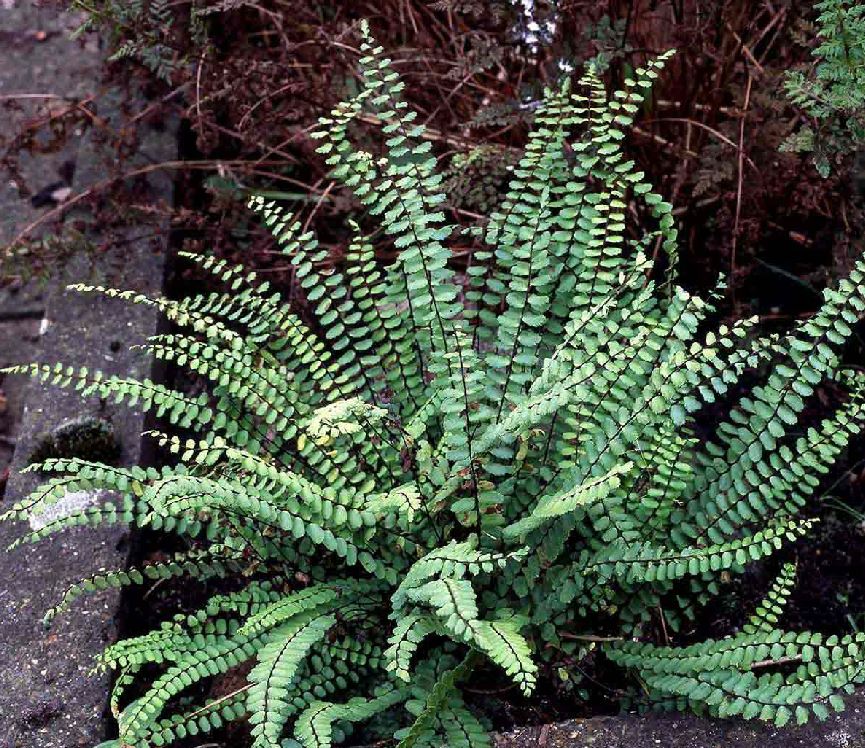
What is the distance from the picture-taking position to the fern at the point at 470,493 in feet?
7.74

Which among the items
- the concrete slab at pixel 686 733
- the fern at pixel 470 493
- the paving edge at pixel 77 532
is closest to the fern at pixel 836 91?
the fern at pixel 470 493

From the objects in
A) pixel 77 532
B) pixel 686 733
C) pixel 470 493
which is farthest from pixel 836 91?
pixel 77 532

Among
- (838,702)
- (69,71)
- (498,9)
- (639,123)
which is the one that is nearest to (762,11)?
(639,123)

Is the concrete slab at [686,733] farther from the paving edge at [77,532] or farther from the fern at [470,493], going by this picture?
the paving edge at [77,532]

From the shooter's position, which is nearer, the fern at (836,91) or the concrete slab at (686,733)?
the concrete slab at (686,733)

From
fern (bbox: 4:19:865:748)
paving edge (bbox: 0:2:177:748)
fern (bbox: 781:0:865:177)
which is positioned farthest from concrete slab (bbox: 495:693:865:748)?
fern (bbox: 781:0:865:177)

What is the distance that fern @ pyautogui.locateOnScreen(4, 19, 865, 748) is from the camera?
2359 mm

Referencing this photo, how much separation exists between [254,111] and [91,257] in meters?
0.70

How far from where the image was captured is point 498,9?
3.12m

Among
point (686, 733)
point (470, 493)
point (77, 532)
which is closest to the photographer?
point (686, 733)

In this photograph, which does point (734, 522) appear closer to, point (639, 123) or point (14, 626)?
point (639, 123)

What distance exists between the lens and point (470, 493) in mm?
2637

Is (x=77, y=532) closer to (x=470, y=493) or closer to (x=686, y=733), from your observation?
(x=470, y=493)

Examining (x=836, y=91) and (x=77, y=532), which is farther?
(x=77, y=532)
